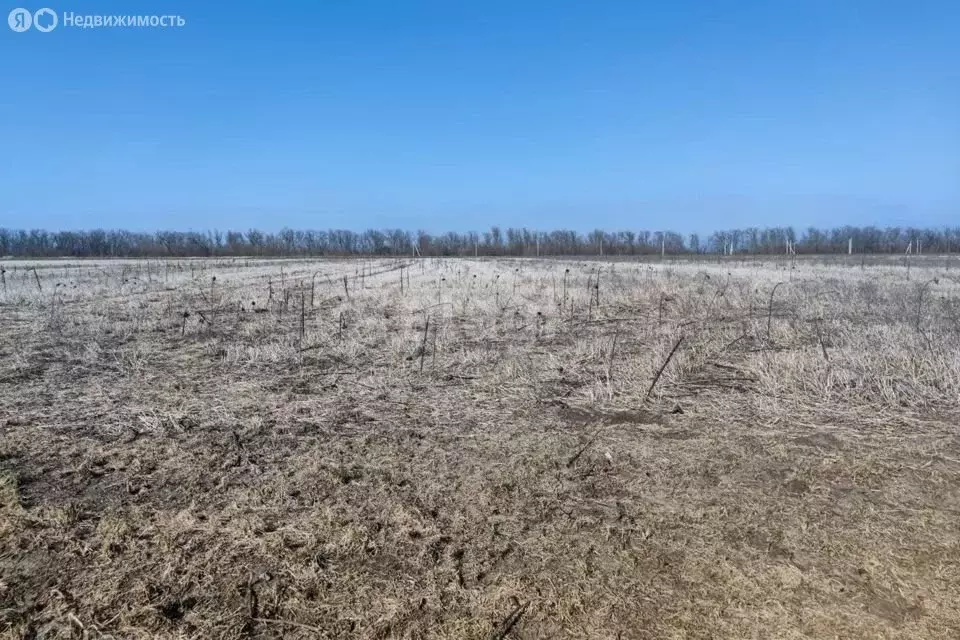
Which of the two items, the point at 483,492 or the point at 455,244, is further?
the point at 455,244

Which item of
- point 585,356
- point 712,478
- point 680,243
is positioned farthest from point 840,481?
point 680,243

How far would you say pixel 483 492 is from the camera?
3604 millimetres

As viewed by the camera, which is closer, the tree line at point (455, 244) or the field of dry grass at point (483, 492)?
the field of dry grass at point (483, 492)

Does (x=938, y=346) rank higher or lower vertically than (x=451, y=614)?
higher

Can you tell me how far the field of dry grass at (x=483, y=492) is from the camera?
2453 mm

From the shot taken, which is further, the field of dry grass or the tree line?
the tree line

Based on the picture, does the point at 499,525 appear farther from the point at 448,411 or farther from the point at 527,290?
the point at 527,290

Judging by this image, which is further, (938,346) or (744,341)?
(744,341)

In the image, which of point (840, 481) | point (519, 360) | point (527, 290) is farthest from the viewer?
point (527, 290)

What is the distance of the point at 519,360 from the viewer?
7.38m

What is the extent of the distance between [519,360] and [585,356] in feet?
3.13

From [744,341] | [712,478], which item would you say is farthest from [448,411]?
[744,341]

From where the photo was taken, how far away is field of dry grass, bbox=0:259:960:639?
8.05 feet

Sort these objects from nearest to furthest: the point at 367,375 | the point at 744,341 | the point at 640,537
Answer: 1. the point at 640,537
2. the point at 367,375
3. the point at 744,341
